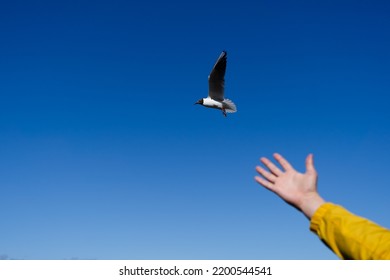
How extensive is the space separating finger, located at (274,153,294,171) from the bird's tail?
900 inches

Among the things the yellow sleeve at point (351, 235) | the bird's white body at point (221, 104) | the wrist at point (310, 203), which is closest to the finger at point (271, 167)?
A: the wrist at point (310, 203)

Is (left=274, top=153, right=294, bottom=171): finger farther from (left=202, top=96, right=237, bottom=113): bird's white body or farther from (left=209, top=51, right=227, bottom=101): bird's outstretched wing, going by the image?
(left=202, top=96, right=237, bottom=113): bird's white body

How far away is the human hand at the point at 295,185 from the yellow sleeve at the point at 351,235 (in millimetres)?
164

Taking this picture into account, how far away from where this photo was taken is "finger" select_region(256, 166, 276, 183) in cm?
284

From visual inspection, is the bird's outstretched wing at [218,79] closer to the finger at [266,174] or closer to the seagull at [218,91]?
the seagull at [218,91]

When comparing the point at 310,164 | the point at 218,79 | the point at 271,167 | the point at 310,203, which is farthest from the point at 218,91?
the point at 310,203

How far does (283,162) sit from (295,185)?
0.23 meters

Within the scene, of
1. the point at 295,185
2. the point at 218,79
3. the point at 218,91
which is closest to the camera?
the point at 295,185

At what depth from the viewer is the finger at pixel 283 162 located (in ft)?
9.19

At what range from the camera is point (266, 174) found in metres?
2.90

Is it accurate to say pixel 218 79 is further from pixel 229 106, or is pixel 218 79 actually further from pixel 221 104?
pixel 229 106

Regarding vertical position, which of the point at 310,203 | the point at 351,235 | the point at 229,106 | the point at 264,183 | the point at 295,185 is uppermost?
the point at 229,106

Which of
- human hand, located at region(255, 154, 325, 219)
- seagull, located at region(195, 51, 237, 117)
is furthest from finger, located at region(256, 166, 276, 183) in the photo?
seagull, located at region(195, 51, 237, 117)

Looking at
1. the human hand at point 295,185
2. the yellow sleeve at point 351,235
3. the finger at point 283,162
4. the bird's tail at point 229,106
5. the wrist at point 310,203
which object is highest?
the bird's tail at point 229,106
